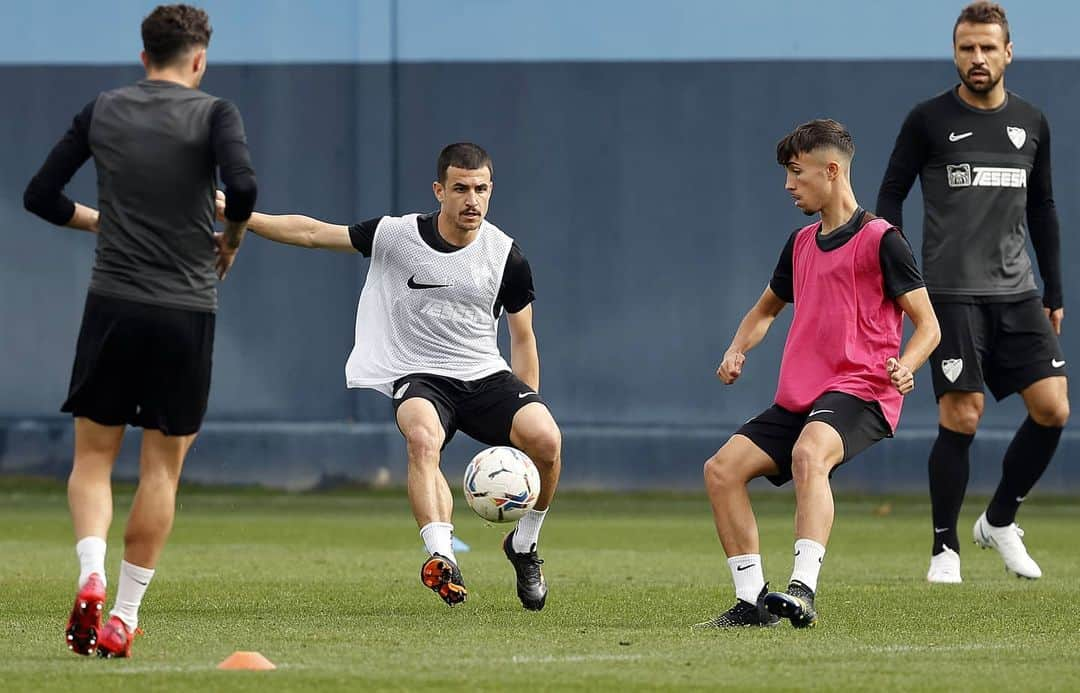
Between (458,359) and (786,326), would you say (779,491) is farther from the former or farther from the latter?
(458,359)

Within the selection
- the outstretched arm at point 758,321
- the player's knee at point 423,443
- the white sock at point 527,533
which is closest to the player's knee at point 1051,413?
the outstretched arm at point 758,321

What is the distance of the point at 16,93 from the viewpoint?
15.5 meters

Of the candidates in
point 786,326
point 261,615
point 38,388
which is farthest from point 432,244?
point 38,388

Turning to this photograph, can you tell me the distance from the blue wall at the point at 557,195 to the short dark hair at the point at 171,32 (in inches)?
366

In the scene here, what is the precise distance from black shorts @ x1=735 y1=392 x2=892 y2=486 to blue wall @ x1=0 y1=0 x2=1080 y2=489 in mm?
8018

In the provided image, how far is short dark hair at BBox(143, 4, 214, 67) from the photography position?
573 centimetres

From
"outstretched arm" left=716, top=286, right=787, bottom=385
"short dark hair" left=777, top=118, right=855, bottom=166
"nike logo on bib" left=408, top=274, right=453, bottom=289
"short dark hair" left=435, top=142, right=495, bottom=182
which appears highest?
"short dark hair" left=777, top=118, right=855, bottom=166

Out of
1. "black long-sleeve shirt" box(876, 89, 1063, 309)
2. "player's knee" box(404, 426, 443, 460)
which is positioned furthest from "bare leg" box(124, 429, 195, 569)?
"black long-sleeve shirt" box(876, 89, 1063, 309)

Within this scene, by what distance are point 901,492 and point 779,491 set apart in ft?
3.01

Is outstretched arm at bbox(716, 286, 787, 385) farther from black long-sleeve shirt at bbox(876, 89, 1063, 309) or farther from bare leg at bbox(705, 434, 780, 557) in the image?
black long-sleeve shirt at bbox(876, 89, 1063, 309)

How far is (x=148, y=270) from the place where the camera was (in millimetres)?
5680

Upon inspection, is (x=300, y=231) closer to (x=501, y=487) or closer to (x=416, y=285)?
(x=416, y=285)

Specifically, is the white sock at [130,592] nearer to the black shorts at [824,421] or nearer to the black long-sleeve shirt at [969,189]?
the black shorts at [824,421]

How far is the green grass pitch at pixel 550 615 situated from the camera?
5352mm
